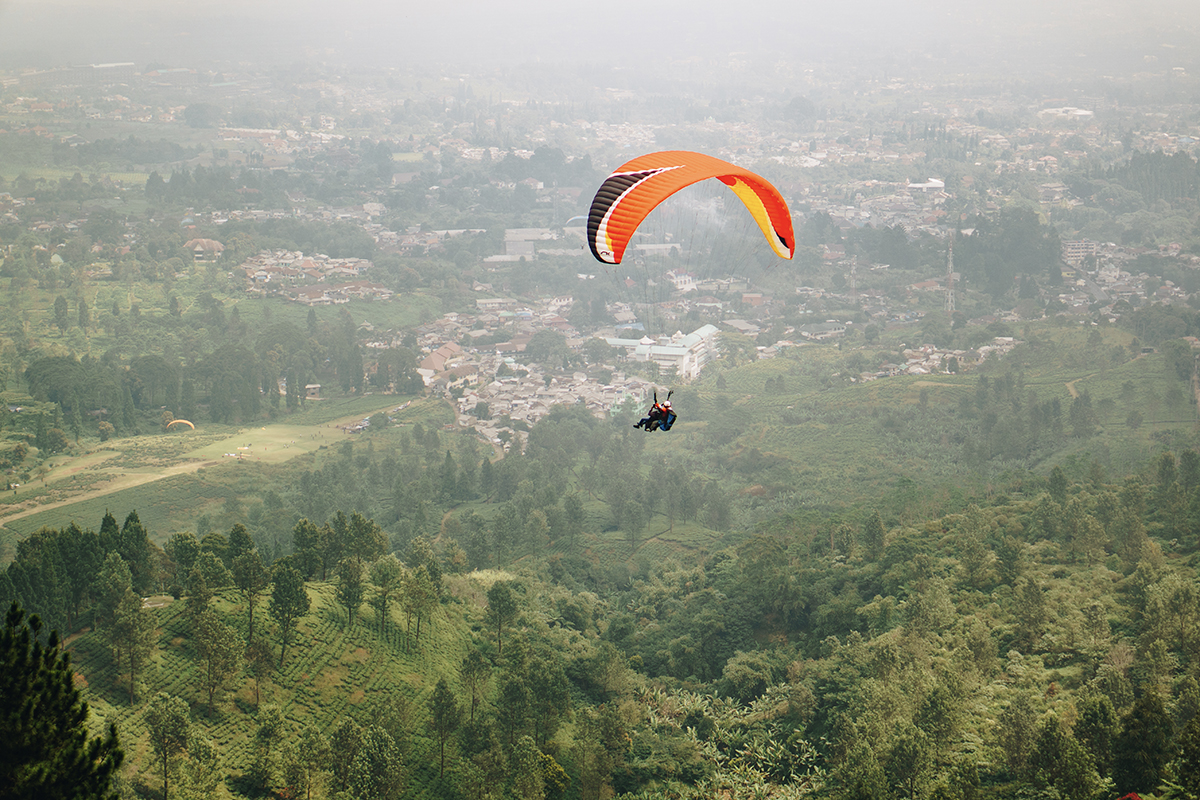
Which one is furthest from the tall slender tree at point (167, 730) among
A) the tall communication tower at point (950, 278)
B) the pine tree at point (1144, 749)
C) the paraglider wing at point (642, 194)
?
the tall communication tower at point (950, 278)

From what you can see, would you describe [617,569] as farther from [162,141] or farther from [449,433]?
[162,141]

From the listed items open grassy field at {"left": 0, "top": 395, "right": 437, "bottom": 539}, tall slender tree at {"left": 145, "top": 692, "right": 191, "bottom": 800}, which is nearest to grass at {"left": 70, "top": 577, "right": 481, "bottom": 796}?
tall slender tree at {"left": 145, "top": 692, "right": 191, "bottom": 800}

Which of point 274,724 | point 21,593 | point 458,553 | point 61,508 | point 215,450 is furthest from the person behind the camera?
point 215,450

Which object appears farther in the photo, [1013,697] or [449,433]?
[449,433]

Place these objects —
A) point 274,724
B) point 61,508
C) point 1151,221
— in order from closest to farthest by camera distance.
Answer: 1. point 274,724
2. point 61,508
3. point 1151,221

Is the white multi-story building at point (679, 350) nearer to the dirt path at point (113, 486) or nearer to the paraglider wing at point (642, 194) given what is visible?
the dirt path at point (113, 486)

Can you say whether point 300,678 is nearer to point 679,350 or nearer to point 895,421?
point 895,421

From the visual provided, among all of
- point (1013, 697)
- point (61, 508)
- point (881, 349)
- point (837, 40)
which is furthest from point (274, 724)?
point (837, 40)
